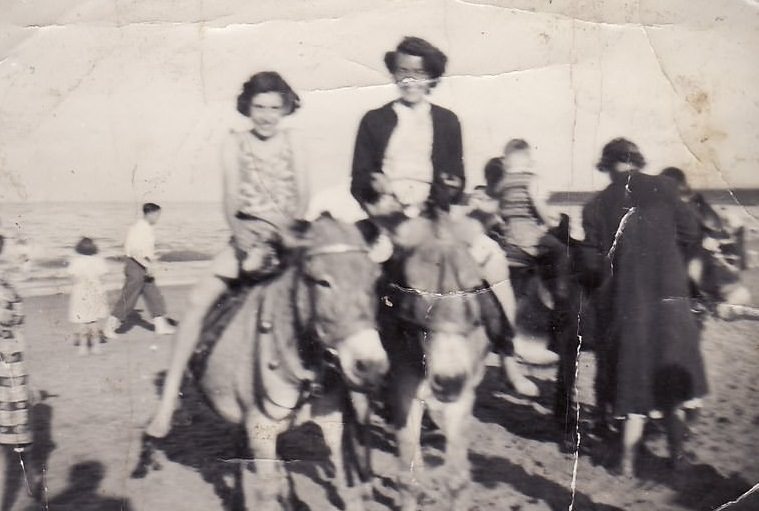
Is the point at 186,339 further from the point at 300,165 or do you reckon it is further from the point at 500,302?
the point at 500,302

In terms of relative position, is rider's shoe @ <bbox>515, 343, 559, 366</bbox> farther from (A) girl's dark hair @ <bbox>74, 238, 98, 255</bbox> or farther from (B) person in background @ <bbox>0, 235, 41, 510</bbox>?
(B) person in background @ <bbox>0, 235, 41, 510</bbox>

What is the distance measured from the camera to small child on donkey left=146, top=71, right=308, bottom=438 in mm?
1771

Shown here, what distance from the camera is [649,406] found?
6.15 feet

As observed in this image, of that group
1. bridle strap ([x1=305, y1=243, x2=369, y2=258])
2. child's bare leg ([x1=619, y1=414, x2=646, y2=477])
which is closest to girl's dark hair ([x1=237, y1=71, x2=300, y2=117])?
bridle strap ([x1=305, y1=243, x2=369, y2=258])

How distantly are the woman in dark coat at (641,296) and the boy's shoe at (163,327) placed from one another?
3.26ft

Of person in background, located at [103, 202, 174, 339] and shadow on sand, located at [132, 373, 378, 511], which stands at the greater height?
person in background, located at [103, 202, 174, 339]

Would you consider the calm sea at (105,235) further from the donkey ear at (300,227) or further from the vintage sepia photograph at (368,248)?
the donkey ear at (300,227)

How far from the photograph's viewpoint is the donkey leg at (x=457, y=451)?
1855mm

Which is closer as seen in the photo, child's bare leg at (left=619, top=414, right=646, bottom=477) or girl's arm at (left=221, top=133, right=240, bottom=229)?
girl's arm at (left=221, top=133, right=240, bottom=229)

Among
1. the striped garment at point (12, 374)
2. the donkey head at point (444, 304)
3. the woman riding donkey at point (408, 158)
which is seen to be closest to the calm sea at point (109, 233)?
the striped garment at point (12, 374)

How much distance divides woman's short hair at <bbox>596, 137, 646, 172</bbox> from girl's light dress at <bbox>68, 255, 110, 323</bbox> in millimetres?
1172

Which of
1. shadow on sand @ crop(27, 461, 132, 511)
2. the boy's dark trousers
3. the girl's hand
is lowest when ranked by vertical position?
shadow on sand @ crop(27, 461, 132, 511)

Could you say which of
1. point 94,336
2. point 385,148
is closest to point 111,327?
point 94,336

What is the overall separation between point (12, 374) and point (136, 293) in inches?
14.1
